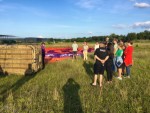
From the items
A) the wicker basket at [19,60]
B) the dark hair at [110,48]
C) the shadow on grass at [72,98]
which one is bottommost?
the shadow on grass at [72,98]

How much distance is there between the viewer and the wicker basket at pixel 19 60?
15711 millimetres

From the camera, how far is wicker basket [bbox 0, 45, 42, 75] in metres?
15.7

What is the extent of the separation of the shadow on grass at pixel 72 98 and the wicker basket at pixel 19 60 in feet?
12.5

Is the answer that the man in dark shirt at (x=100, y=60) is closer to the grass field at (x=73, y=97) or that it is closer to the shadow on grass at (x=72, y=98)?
the grass field at (x=73, y=97)

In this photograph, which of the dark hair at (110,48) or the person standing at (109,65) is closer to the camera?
the person standing at (109,65)

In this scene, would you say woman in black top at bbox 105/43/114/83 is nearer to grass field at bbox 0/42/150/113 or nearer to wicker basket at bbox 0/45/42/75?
grass field at bbox 0/42/150/113

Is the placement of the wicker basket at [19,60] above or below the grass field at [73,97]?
above

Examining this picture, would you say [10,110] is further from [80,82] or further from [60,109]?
[80,82]

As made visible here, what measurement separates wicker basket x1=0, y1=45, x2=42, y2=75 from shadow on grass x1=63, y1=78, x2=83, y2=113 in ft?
12.5

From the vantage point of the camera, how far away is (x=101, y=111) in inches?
305

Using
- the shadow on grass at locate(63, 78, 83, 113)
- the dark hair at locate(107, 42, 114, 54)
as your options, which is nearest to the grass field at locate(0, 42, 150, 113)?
the shadow on grass at locate(63, 78, 83, 113)

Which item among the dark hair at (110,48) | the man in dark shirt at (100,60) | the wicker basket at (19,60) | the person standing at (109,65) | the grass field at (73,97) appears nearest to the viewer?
the grass field at (73,97)

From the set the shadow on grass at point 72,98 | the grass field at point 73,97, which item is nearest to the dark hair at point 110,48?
the grass field at point 73,97

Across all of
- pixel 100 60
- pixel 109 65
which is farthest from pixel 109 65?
pixel 100 60
